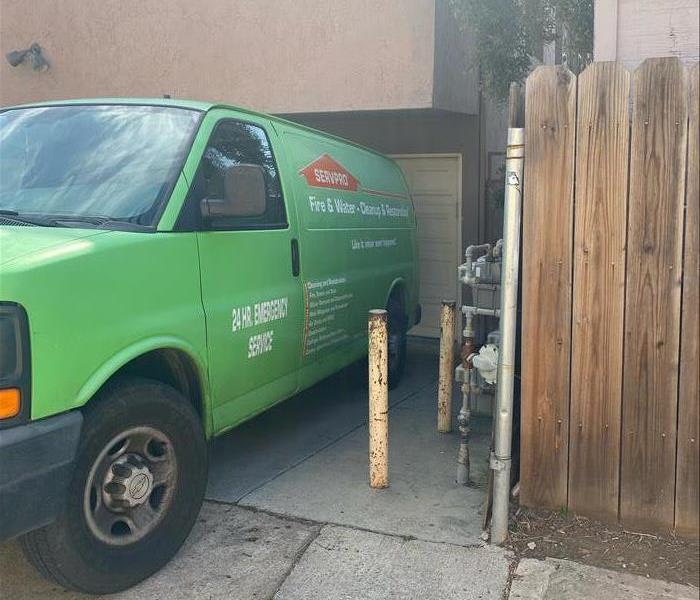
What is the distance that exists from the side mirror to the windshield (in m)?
0.23

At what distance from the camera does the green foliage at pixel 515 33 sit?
6120 millimetres

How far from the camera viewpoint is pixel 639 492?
11.8ft

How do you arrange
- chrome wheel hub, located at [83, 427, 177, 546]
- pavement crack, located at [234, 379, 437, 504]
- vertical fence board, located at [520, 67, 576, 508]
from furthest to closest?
pavement crack, located at [234, 379, 437, 504] → vertical fence board, located at [520, 67, 576, 508] → chrome wheel hub, located at [83, 427, 177, 546]

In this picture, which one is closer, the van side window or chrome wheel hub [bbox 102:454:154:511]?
chrome wheel hub [bbox 102:454:154:511]

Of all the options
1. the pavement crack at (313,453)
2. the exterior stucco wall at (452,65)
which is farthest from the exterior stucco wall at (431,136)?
the pavement crack at (313,453)

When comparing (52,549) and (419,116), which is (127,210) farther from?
(419,116)

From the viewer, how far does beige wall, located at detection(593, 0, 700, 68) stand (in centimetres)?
367

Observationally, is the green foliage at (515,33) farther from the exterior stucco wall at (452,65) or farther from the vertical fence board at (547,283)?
the vertical fence board at (547,283)

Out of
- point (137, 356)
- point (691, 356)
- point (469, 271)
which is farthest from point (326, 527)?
point (691, 356)

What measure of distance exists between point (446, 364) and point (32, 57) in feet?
20.8

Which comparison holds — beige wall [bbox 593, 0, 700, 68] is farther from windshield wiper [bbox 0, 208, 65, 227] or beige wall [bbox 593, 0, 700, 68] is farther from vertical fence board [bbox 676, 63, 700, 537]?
windshield wiper [bbox 0, 208, 65, 227]

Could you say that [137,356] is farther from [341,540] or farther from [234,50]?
[234,50]

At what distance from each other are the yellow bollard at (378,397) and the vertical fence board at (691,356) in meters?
1.56

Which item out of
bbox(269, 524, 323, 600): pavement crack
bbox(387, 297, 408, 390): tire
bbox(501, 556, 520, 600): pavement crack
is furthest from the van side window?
bbox(387, 297, 408, 390): tire
